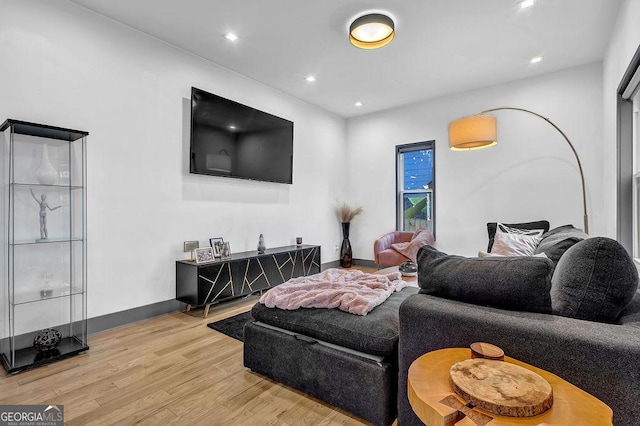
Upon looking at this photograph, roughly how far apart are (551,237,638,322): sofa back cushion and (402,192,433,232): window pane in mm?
4007

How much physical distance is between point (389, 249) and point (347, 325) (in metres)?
3.27

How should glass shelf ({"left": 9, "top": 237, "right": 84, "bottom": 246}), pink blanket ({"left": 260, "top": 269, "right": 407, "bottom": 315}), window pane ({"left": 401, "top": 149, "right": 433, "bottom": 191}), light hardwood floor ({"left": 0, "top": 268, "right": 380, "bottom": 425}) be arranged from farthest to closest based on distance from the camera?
window pane ({"left": 401, "top": 149, "right": 433, "bottom": 191}) < glass shelf ({"left": 9, "top": 237, "right": 84, "bottom": 246}) < pink blanket ({"left": 260, "top": 269, "right": 407, "bottom": 315}) < light hardwood floor ({"left": 0, "top": 268, "right": 380, "bottom": 425})

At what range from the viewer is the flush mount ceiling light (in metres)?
2.80

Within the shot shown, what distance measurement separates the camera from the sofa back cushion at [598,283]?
1062mm

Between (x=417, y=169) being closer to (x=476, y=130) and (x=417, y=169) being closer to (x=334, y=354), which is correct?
(x=476, y=130)

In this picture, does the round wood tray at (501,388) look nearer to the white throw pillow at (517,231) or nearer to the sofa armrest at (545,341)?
the sofa armrest at (545,341)

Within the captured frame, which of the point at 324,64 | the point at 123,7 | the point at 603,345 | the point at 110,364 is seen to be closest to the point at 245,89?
the point at 324,64

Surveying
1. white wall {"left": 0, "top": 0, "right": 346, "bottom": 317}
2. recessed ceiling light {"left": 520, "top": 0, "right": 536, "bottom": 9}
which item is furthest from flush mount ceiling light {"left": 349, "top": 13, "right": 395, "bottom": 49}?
white wall {"left": 0, "top": 0, "right": 346, "bottom": 317}

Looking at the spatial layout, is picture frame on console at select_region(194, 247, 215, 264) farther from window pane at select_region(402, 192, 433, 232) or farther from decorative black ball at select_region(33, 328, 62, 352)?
window pane at select_region(402, 192, 433, 232)

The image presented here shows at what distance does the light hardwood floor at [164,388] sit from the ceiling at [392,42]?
9.33ft

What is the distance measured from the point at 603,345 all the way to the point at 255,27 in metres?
3.35

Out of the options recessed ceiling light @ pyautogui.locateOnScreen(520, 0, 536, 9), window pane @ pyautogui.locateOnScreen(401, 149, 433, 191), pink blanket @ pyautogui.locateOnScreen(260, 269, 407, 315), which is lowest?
pink blanket @ pyautogui.locateOnScreen(260, 269, 407, 315)

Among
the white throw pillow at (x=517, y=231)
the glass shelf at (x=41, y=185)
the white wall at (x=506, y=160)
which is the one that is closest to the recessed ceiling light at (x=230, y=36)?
the glass shelf at (x=41, y=185)

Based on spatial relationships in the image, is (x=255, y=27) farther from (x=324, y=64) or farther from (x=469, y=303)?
(x=469, y=303)
